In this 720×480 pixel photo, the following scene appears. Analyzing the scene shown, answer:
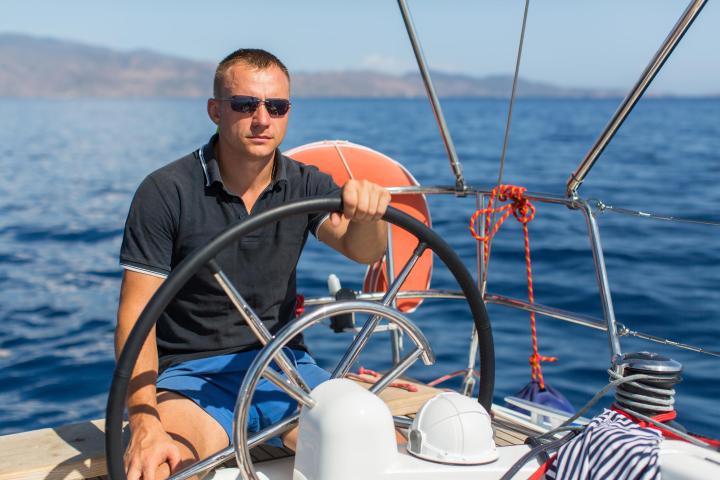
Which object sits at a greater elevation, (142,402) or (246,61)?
(246,61)

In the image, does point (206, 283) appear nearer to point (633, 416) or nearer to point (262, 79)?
point (262, 79)

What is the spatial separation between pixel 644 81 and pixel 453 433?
94cm

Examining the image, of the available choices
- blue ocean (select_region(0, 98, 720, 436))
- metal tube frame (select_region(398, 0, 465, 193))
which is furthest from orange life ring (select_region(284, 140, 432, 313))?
blue ocean (select_region(0, 98, 720, 436))

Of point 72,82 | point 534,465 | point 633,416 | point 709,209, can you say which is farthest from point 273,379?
point 72,82

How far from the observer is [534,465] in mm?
1431

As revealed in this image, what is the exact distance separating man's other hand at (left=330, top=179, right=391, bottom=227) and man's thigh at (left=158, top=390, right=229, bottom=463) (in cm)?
50

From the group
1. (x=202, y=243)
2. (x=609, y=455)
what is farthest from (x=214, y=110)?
(x=609, y=455)

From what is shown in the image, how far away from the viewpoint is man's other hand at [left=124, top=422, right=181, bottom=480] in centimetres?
141

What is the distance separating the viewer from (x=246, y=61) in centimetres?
174

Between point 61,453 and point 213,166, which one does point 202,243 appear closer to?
point 213,166

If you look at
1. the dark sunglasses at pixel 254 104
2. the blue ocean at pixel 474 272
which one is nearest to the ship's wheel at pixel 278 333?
the dark sunglasses at pixel 254 104

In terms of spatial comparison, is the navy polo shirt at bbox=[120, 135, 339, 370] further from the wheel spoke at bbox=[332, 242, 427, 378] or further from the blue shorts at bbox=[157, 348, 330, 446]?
the wheel spoke at bbox=[332, 242, 427, 378]

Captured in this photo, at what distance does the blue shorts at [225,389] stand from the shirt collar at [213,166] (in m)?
0.37

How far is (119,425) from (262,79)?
762 mm
